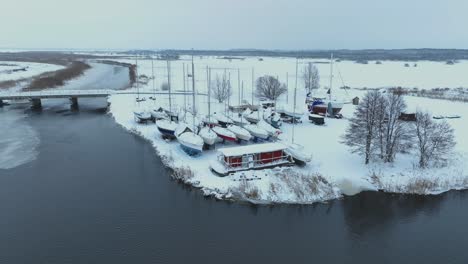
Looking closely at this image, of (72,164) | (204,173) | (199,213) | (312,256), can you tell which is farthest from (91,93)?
(312,256)

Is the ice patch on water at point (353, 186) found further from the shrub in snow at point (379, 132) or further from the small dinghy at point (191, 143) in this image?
the small dinghy at point (191, 143)

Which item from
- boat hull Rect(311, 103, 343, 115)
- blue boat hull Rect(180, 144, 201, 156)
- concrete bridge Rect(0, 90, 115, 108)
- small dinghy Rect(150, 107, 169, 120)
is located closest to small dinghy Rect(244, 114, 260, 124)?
boat hull Rect(311, 103, 343, 115)

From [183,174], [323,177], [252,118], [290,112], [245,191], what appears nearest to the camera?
[245,191]

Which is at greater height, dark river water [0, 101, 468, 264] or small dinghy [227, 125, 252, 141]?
small dinghy [227, 125, 252, 141]

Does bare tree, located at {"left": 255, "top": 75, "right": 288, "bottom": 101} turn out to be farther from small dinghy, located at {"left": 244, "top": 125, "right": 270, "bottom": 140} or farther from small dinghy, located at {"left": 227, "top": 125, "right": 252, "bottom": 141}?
small dinghy, located at {"left": 227, "top": 125, "right": 252, "bottom": 141}

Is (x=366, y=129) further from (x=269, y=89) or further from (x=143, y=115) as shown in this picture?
(x=269, y=89)

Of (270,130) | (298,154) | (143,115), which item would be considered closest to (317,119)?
(270,130)

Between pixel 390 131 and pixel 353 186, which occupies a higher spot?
pixel 390 131
